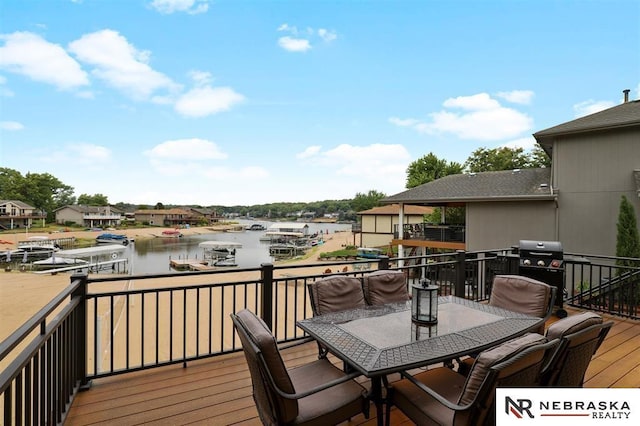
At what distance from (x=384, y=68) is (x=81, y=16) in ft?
35.4

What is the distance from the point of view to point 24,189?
41.9 m

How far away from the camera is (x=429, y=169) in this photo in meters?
28.5

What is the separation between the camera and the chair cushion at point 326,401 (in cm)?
169

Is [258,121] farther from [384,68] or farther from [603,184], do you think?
[603,184]

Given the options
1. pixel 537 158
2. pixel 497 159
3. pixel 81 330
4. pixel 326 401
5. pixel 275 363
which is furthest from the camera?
pixel 497 159

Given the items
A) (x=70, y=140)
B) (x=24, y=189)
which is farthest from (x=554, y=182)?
(x=24, y=189)

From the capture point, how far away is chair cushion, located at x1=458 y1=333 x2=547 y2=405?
139 centimetres

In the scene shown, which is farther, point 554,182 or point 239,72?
point 239,72

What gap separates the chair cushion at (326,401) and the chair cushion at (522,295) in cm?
178

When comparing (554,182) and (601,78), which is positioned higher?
(601,78)

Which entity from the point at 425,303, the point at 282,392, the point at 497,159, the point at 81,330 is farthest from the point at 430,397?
the point at 497,159

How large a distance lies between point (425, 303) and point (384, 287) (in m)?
0.85

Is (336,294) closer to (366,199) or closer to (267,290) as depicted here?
(267,290)

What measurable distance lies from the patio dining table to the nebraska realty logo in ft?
1.08
